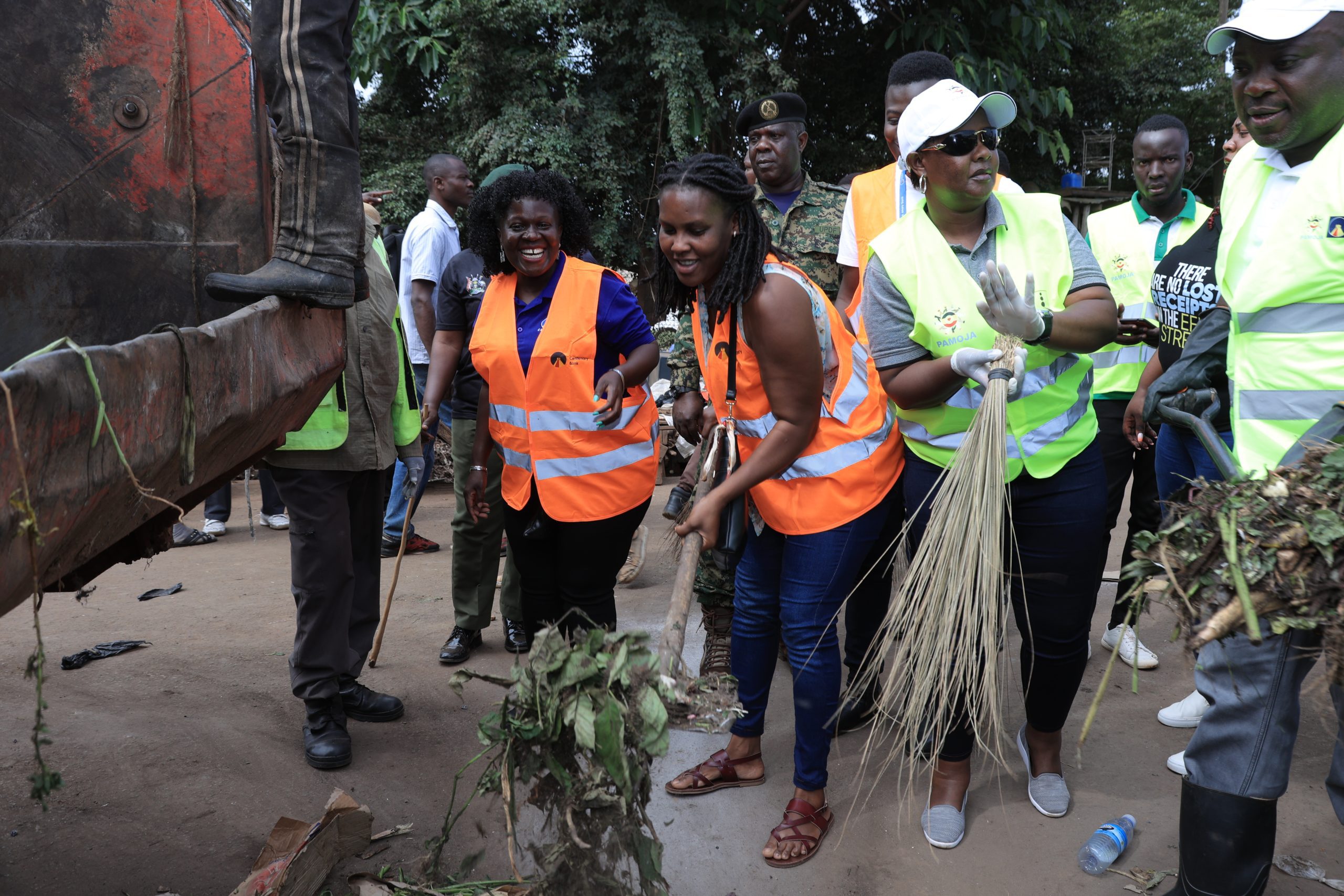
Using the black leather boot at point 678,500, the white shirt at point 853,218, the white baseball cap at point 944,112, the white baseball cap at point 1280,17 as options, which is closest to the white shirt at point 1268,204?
the white baseball cap at point 1280,17

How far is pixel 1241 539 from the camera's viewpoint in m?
1.76

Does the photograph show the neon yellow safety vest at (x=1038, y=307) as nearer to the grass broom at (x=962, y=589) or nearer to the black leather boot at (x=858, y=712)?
the grass broom at (x=962, y=589)

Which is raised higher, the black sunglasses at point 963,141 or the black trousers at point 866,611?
the black sunglasses at point 963,141

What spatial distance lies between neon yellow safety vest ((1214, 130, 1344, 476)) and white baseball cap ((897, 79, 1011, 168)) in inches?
24.9

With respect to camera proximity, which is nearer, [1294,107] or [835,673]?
[1294,107]

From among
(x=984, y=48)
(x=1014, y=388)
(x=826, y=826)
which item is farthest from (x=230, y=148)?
(x=984, y=48)

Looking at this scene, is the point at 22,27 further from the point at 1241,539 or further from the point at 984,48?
the point at 984,48

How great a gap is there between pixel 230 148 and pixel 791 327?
66.7 inches

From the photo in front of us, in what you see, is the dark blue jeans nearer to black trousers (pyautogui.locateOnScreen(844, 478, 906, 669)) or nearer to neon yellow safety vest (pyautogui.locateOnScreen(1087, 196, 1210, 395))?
black trousers (pyautogui.locateOnScreen(844, 478, 906, 669))

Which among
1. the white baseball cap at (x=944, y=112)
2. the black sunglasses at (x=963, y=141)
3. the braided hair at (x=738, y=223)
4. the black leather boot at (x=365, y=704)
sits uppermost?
the white baseball cap at (x=944, y=112)

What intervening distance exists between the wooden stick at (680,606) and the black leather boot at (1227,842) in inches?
46.4

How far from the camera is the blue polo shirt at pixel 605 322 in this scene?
10.9 feet

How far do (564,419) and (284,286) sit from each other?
1081 mm

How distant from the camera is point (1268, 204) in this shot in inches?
83.7
